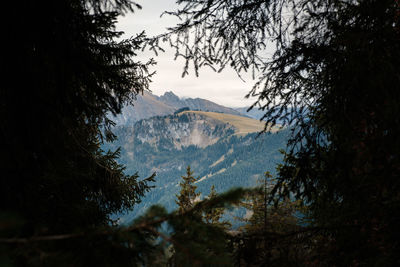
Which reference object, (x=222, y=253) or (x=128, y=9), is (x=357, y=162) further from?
(x=128, y=9)

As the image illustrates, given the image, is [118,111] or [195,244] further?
[118,111]

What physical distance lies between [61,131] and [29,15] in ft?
3.93

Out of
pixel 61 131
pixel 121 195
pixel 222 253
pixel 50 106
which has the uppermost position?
pixel 50 106

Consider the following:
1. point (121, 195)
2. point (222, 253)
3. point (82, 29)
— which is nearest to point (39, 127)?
point (82, 29)

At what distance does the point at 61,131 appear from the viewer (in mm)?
2748

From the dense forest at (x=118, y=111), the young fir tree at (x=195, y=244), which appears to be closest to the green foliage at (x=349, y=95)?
the dense forest at (x=118, y=111)

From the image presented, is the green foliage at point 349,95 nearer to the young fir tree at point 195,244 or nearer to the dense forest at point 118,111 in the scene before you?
the dense forest at point 118,111

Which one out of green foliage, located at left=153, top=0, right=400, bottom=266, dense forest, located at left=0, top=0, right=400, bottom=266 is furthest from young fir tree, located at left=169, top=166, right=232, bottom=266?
green foliage, located at left=153, top=0, right=400, bottom=266

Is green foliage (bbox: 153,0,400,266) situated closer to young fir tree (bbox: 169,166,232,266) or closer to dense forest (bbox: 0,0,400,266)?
dense forest (bbox: 0,0,400,266)

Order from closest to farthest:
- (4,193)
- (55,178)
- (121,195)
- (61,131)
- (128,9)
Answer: (4,193)
(128,9)
(61,131)
(55,178)
(121,195)

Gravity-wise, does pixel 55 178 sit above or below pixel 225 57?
below

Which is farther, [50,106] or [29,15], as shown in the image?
[50,106]

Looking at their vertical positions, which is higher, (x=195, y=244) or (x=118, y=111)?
(x=118, y=111)

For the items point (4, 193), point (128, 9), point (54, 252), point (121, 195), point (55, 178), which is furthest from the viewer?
point (121, 195)
